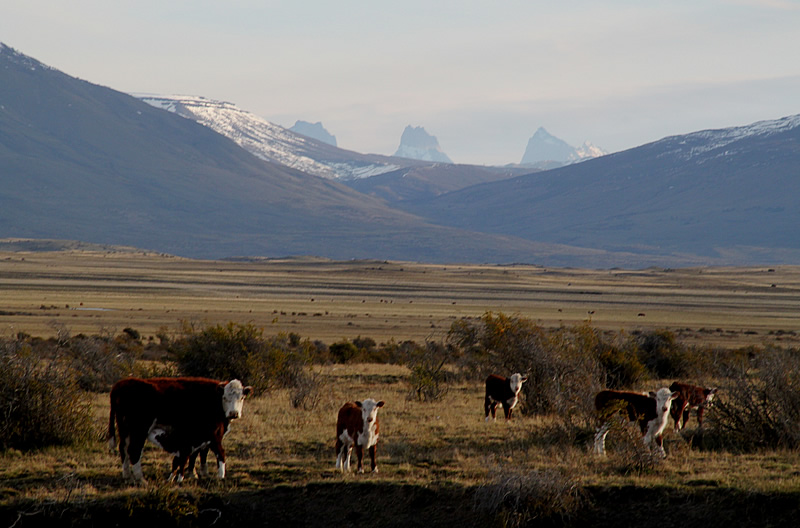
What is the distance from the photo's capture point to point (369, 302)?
71.2 meters

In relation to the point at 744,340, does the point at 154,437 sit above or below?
above

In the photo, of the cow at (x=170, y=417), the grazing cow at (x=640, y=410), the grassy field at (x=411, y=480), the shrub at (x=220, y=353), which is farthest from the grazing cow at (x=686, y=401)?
the shrub at (x=220, y=353)

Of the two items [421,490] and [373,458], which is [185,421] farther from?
[421,490]

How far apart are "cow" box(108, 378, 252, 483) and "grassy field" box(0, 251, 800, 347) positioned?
43.1 ft

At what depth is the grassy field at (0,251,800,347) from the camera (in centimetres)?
4628

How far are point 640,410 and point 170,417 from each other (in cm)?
753

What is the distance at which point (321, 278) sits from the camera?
353ft

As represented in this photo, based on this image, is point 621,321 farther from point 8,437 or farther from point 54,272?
point 54,272

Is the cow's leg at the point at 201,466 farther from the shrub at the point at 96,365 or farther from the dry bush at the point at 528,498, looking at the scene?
the shrub at the point at 96,365

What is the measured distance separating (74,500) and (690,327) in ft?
154

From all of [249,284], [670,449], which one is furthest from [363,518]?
[249,284]

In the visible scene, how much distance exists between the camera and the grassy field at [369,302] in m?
46.3

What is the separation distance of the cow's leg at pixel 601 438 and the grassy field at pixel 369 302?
1693 centimetres

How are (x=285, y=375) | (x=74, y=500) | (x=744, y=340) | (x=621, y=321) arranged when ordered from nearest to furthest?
(x=74, y=500) → (x=285, y=375) → (x=744, y=340) → (x=621, y=321)
